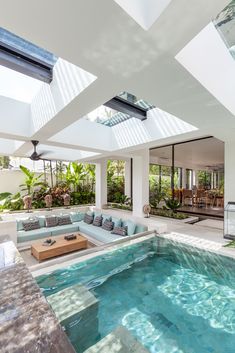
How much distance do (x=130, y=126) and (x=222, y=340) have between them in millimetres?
5565

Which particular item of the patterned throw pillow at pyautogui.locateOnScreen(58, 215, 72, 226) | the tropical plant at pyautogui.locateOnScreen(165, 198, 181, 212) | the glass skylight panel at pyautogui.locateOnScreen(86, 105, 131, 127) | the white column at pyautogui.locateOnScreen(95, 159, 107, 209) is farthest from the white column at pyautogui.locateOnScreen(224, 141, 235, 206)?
the patterned throw pillow at pyautogui.locateOnScreen(58, 215, 72, 226)

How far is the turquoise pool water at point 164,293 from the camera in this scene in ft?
10.1

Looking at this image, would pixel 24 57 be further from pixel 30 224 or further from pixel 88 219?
pixel 88 219

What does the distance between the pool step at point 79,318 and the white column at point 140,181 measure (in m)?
5.98

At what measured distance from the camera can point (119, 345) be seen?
2.27 meters

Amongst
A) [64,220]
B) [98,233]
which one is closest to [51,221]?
[64,220]

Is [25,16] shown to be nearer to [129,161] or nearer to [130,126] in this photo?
[130,126]

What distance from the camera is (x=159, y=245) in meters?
6.24

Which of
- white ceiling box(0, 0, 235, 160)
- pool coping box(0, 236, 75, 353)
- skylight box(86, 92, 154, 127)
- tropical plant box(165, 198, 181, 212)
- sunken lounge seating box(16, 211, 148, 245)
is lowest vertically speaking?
sunken lounge seating box(16, 211, 148, 245)

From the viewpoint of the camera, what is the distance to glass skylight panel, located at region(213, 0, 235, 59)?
7.48 feet

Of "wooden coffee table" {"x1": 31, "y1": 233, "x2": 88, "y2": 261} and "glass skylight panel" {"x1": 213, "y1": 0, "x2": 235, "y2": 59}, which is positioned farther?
"wooden coffee table" {"x1": 31, "y1": 233, "x2": 88, "y2": 261}

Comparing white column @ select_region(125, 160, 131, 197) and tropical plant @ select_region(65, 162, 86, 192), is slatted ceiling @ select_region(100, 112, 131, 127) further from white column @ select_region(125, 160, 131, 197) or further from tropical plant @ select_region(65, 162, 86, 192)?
white column @ select_region(125, 160, 131, 197)

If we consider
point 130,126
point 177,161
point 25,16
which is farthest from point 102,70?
point 177,161

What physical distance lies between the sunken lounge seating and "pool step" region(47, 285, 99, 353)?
3784 millimetres
